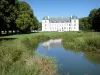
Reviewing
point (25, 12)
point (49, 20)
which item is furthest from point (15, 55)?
point (49, 20)

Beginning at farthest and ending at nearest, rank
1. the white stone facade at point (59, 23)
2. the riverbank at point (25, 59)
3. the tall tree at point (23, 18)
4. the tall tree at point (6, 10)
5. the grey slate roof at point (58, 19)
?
the grey slate roof at point (58, 19) < the white stone facade at point (59, 23) < the tall tree at point (23, 18) < the tall tree at point (6, 10) < the riverbank at point (25, 59)

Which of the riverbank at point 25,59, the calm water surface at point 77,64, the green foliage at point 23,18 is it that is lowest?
the calm water surface at point 77,64

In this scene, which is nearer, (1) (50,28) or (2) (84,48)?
(2) (84,48)

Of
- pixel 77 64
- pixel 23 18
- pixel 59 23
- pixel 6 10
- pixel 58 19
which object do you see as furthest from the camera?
pixel 58 19

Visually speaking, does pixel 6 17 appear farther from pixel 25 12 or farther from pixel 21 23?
pixel 25 12

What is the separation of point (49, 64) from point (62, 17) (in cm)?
13529

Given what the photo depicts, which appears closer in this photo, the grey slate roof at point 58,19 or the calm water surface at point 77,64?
the calm water surface at point 77,64

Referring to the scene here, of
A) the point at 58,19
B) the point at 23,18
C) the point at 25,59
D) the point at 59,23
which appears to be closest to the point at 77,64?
the point at 25,59

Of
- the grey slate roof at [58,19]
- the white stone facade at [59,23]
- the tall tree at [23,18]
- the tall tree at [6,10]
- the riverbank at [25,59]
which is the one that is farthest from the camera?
the grey slate roof at [58,19]

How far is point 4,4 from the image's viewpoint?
1305 inches

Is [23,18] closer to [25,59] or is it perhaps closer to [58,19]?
[25,59]

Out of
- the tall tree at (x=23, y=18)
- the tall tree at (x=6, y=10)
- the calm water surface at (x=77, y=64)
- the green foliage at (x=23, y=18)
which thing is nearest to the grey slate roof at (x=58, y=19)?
the tall tree at (x=23, y=18)

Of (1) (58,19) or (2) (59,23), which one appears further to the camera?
(1) (58,19)

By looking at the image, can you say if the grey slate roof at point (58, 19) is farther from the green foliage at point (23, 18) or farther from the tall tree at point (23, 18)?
the green foliage at point (23, 18)
